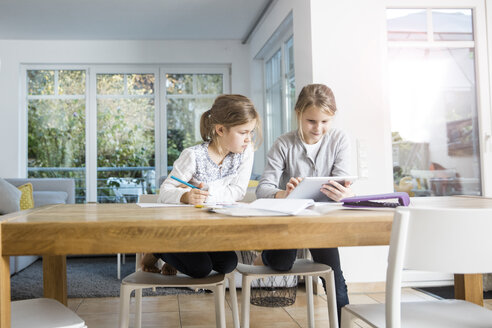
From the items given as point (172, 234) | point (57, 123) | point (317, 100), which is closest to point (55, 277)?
point (172, 234)

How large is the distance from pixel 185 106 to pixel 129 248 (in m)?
5.92

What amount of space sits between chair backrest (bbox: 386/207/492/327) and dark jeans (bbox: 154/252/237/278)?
2.42ft

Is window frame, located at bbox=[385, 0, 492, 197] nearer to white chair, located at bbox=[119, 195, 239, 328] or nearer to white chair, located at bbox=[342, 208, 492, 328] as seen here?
white chair, located at bbox=[119, 195, 239, 328]

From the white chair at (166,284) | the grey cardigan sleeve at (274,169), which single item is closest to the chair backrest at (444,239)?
the white chair at (166,284)

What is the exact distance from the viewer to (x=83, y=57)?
6.60m

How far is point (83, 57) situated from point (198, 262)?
18.7 ft

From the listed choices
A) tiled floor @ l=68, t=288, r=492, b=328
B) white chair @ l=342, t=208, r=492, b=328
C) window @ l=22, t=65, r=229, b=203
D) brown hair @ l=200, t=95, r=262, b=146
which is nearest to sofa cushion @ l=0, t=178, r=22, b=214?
tiled floor @ l=68, t=288, r=492, b=328

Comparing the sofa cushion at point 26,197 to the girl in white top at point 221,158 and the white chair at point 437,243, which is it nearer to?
the girl in white top at point 221,158

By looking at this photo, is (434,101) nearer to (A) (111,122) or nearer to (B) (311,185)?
(B) (311,185)

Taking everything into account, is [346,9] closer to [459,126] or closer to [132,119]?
[459,126]

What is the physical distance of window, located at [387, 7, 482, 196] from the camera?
3.40m

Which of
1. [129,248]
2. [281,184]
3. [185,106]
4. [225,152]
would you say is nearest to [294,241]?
[129,248]

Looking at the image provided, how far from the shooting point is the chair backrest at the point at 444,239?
93 centimetres

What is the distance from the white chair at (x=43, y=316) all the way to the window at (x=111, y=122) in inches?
216
